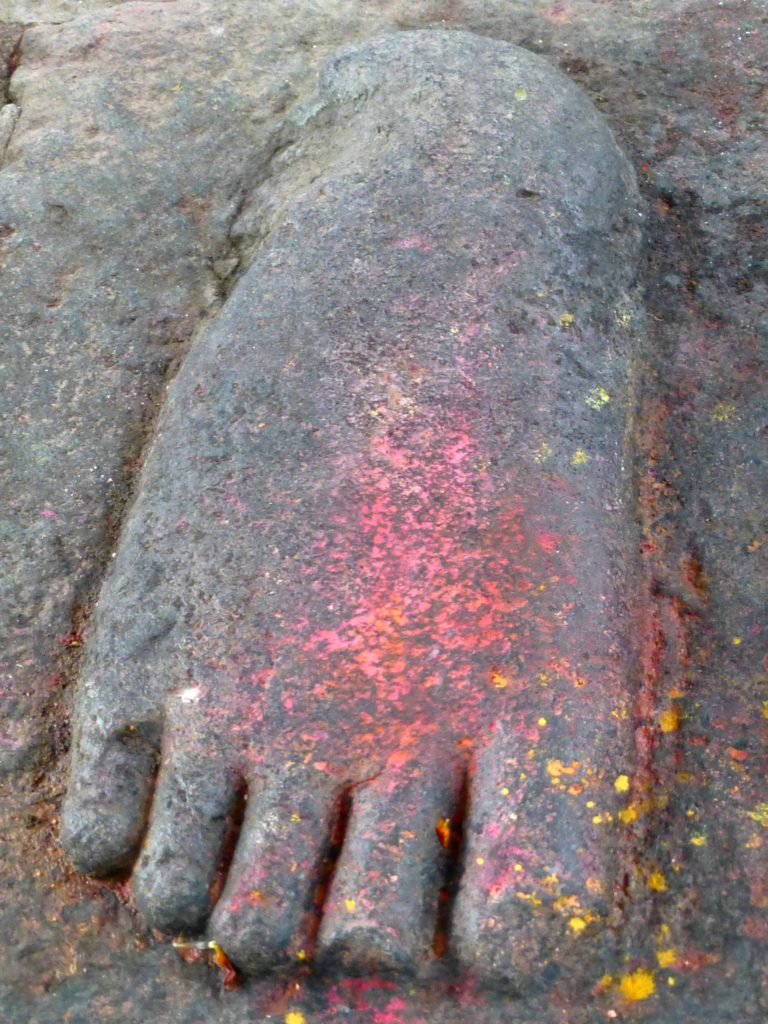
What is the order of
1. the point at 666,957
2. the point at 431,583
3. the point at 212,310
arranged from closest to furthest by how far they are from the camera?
the point at 666,957 < the point at 431,583 < the point at 212,310

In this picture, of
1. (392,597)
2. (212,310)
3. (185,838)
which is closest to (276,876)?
(185,838)

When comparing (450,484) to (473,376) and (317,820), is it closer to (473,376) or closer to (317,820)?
(473,376)

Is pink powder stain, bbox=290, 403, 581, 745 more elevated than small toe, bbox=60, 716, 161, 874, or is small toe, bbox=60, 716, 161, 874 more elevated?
pink powder stain, bbox=290, 403, 581, 745

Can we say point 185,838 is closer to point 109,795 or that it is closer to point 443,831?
point 109,795

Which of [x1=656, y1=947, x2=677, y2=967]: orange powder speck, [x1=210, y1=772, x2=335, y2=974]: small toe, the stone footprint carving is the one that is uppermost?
the stone footprint carving

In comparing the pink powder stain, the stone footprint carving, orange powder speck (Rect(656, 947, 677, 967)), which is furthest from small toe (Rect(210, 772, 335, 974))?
orange powder speck (Rect(656, 947, 677, 967))

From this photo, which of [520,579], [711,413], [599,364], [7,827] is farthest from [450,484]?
[7,827]

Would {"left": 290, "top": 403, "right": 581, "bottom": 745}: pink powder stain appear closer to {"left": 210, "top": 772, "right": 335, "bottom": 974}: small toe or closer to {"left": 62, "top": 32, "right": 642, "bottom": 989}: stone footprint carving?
{"left": 62, "top": 32, "right": 642, "bottom": 989}: stone footprint carving
